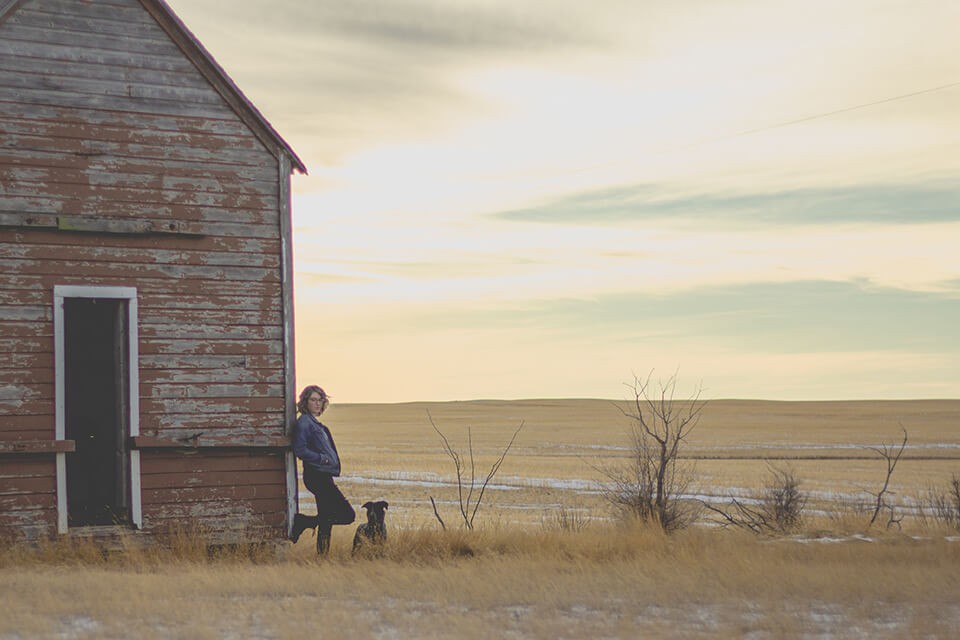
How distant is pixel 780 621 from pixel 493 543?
15.4 feet

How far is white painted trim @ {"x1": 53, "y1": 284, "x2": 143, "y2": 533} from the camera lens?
12.3 meters

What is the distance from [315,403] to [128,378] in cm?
198

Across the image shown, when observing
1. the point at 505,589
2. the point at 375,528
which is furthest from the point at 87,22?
the point at 505,589

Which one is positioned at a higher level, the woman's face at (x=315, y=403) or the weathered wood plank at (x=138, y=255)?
the weathered wood plank at (x=138, y=255)

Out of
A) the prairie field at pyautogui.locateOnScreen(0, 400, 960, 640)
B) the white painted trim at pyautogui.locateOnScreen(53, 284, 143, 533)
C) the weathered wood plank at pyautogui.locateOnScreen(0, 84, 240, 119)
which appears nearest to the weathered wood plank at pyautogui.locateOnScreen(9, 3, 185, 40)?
the weathered wood plank at pyautogui.locateOnScreen(0, 84, 240, 119)

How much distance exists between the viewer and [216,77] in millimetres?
13297

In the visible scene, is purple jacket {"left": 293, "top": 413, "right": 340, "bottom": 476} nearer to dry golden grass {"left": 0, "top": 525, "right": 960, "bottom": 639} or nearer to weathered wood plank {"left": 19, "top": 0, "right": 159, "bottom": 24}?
dry golden grass {"left": 0, "top": 525, "right": 960, "bottom": 639}

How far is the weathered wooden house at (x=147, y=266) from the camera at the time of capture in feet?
40.3

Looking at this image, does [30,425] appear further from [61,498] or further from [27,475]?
[61,498]

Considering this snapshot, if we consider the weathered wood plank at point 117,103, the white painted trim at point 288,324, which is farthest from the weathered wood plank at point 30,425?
the weathered wood plank at point 117,103

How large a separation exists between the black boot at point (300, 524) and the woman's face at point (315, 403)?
3.70 feet

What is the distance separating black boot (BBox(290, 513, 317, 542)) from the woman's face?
113 centimetres

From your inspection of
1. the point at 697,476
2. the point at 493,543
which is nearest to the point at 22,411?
the point at 493,543

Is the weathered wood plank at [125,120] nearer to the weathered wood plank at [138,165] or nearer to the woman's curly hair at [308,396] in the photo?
the weathered wood plank at [138,165]
